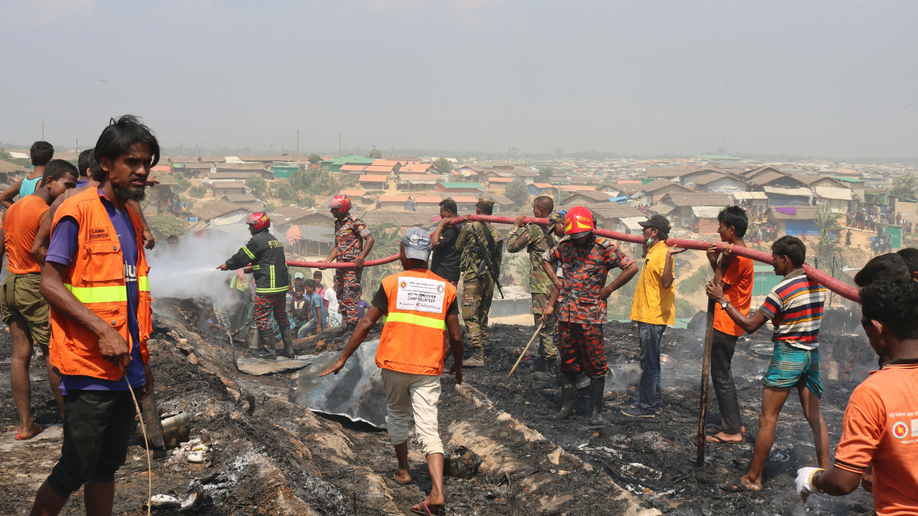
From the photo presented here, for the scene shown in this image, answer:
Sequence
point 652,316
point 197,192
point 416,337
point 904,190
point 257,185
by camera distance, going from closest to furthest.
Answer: point 416,337
point 652,316
point 904,190
point 197,192
point 257,185

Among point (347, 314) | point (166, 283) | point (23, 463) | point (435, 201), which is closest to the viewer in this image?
point (23, 463)

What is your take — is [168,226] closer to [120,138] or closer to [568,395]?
[568,395]

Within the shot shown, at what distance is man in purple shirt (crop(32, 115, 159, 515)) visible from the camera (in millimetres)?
2526

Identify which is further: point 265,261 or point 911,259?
point 265,261

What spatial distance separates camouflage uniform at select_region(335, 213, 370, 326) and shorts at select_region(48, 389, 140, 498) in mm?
6432

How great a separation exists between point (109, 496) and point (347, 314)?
6.58 m

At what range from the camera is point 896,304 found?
216 centimetres

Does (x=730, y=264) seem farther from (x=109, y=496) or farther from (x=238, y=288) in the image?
(x=238, y=288)

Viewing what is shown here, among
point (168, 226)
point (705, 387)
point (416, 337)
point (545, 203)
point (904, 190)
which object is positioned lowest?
point (168, 226)

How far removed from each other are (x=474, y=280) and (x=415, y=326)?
13.0 feet

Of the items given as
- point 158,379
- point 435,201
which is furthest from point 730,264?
point 435,201

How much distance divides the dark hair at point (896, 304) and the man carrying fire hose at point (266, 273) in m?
7.70

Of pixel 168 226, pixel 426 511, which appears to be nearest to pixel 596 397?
pixel 426 511

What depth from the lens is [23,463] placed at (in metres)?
3.91
